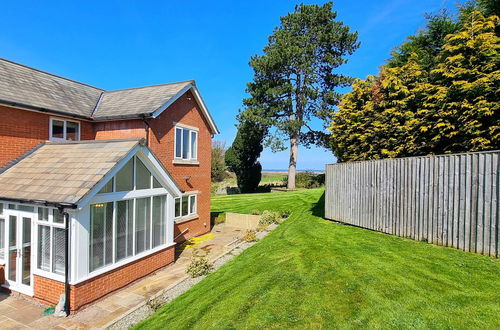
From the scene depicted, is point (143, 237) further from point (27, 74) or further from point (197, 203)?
point (27, 74)

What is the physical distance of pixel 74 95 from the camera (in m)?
14.8

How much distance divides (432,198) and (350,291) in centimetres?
452

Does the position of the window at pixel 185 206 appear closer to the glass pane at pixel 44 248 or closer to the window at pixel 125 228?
the window at pixel 125 228

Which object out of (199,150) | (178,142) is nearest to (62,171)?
(178,142)

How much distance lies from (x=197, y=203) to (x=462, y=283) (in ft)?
43.4

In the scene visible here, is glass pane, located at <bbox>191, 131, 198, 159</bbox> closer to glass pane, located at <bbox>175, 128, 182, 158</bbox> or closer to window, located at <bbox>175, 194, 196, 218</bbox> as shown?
glass pane, located at <bbox>175, 128, 182, 158</bbox>

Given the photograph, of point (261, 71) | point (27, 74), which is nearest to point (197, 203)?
point (27, 74)

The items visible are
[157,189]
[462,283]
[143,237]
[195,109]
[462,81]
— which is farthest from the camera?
[195,109]

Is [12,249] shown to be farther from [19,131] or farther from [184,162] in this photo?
[184,162]

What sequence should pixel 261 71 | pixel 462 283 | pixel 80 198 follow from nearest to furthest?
pixel 462 283 → pixel 80 198 → pixel 261 71

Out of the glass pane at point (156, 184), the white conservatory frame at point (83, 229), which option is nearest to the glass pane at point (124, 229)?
the white conservatory frame at point (83, 229)

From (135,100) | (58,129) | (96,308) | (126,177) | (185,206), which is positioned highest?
(135,100)

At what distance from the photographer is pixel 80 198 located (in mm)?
7461

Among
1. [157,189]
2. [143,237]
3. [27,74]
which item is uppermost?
[27,74]
